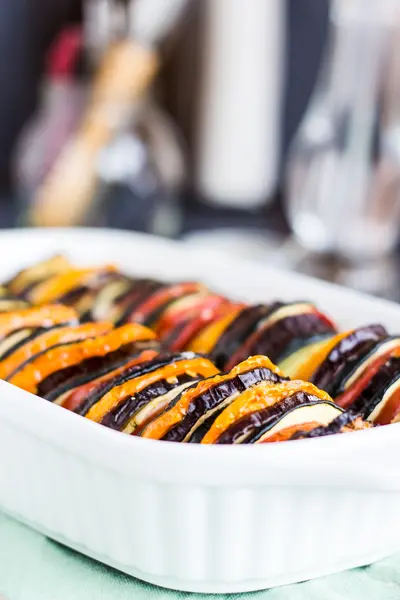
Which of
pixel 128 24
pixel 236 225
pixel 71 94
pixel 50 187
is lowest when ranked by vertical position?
pixel 236 225

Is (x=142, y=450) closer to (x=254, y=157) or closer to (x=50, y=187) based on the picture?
(x=50, y=187)

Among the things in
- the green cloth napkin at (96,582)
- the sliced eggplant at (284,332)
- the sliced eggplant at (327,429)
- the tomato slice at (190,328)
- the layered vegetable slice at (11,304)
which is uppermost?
the sliced eggplant at (327,429)

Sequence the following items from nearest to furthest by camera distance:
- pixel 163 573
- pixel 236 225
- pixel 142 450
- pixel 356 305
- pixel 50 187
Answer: pixel 142 450 < pixel 163 573 < pixel 356 305 < pixel 50 187 < pixel 236 225

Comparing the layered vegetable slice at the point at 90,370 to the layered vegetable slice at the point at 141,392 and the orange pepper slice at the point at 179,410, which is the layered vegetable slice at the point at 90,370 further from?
the orange pepper slice at the point at 179,410

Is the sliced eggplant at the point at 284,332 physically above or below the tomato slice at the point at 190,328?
above

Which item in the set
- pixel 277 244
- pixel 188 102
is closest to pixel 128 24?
pixel 188 102

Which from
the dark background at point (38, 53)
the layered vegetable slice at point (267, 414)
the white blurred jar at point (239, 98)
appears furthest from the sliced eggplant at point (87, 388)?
the dark background at point (38, 53)
